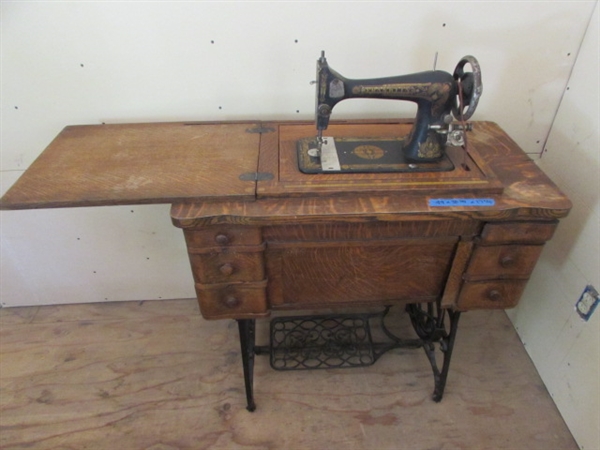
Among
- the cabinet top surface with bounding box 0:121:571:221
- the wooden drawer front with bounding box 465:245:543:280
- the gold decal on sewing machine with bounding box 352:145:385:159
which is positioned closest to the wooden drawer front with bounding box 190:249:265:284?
the cabinet top surface with bounding box 0:121:571:221

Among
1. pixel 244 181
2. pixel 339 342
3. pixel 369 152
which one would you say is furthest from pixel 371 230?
pixel 339 342

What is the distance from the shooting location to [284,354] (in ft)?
5.42

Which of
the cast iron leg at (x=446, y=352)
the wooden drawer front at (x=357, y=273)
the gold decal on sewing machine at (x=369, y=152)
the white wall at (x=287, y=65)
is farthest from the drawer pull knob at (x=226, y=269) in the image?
the cast iron leg at (x=446, y=352)

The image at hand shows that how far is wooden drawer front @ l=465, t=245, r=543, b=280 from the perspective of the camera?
3.50 ft

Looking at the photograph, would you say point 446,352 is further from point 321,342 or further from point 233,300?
point 233,300

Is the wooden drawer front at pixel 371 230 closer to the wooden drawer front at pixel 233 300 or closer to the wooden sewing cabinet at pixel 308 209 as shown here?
the wooden sewing cabinet at pixel 308 209

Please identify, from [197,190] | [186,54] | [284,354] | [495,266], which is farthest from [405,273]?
[186,54]

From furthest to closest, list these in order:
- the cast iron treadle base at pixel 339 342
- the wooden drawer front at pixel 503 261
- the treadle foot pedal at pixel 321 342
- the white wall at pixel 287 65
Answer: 1. the treadle foot pedal at pixel 321 342
2. the cast iron treadle base at pixel 339 342
3. the white wall at pixel 287 65
4. the wooden drawer front at pixel 503 261

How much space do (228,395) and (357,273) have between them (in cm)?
78

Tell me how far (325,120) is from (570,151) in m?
0.89

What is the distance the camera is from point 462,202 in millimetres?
992

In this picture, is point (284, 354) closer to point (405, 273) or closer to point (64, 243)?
point (405, 273)

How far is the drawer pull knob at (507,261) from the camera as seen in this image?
3.54ft

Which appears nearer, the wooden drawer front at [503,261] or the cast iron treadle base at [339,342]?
the wooden drawer front at [503,261]
